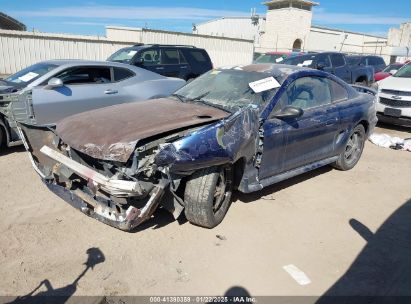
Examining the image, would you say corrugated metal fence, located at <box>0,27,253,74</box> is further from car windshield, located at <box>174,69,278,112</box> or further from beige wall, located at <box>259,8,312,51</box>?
beige wall, located at <box>259,8,312,51</box>

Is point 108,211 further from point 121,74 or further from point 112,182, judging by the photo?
point 121,74

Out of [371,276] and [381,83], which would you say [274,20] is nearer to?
[381,83]

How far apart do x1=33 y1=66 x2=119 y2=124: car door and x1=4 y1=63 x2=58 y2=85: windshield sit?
0.31m

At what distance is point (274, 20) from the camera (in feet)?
116

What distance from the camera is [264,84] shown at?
4273mm

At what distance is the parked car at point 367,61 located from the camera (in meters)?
13.9

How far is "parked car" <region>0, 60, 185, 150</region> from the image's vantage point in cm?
542

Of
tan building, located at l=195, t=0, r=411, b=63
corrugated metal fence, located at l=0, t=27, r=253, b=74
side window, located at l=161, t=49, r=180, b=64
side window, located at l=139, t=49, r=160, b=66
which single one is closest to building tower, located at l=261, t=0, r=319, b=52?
tan building, located at l=195, t=0, r=411, b=63

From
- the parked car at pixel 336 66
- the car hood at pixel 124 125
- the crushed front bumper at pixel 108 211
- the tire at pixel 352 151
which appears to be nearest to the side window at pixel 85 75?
the car hood at pixel 124 125

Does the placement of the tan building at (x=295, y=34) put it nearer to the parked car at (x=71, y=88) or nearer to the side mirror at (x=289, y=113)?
the parked car at (x=71, y=88)

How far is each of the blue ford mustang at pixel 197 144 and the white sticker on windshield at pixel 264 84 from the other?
0.01m

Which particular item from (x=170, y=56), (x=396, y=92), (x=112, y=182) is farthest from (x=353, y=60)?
(x=112, y=182)

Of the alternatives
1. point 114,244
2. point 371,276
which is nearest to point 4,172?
point 114,244

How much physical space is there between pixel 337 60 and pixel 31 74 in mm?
10152
